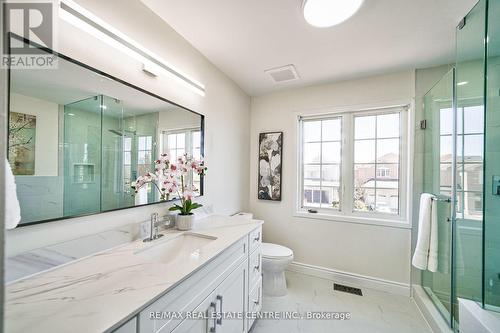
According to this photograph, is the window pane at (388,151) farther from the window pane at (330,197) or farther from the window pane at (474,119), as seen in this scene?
the window pane at (474,119)

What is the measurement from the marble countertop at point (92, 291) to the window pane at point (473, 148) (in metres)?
1.75

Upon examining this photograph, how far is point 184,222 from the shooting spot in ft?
4.51

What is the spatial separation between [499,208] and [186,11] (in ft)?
7.81

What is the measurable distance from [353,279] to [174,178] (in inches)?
87.2

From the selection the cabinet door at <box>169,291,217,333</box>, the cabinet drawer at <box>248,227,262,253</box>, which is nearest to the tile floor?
the cabinet drawer at <box>248,227,262,253</box>

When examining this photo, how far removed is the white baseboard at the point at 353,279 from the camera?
2015mm

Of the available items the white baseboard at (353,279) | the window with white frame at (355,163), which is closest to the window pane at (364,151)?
the window with white frame at (355,163)

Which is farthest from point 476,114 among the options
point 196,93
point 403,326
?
point 196,93

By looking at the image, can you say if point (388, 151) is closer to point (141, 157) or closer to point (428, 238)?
point (428, 238)

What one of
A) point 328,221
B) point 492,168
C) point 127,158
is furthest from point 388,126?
point 127,158

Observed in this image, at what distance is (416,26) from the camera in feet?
4.64

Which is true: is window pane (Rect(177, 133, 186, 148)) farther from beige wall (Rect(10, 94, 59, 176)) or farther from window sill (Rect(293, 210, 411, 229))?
window sill (Rect(293, 210, 411, 229))

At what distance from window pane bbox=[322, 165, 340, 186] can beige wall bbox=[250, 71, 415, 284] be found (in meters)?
0.37

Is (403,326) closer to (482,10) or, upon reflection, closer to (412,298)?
(412,298)
